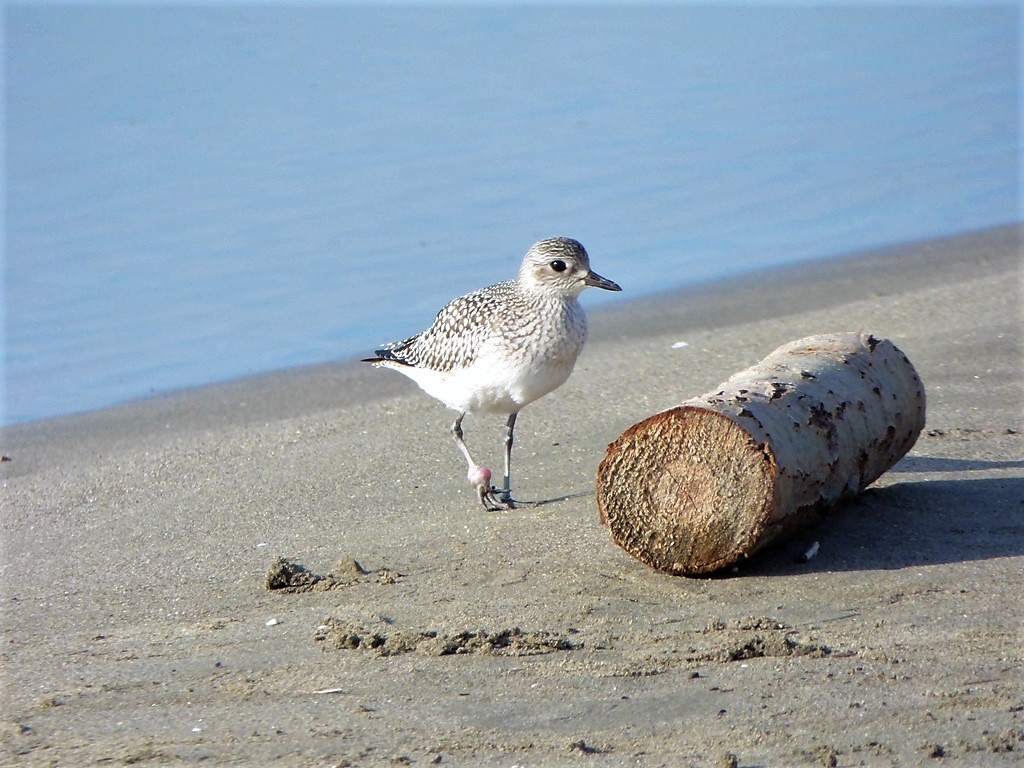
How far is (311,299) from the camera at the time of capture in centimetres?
1327

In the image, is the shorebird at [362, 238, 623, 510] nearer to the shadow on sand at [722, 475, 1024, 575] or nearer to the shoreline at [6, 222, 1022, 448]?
the shadow on sand at [722, 475, 1024, 575]

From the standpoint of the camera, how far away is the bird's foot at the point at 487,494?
756 centimetres

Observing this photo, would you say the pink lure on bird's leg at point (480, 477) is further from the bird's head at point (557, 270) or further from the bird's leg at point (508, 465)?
the bird's head at point (557, 270)

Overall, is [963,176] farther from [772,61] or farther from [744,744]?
[744,744]

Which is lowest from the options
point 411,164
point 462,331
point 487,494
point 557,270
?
point 487,494

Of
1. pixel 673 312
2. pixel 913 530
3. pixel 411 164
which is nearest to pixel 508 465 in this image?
pixel 913 530

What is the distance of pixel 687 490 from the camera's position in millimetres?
6105

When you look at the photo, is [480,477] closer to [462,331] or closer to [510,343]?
[510,343]

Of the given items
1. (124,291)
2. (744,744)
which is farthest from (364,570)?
(124,291)

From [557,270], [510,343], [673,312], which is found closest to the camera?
[510,343]

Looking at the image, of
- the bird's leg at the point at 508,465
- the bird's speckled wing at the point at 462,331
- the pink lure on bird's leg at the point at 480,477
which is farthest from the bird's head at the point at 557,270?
the pink lure on bird's leg at the point at 480,477

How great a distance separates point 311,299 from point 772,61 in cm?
1330

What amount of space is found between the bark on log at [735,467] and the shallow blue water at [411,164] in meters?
5.87

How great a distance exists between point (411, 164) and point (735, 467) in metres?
12.4
